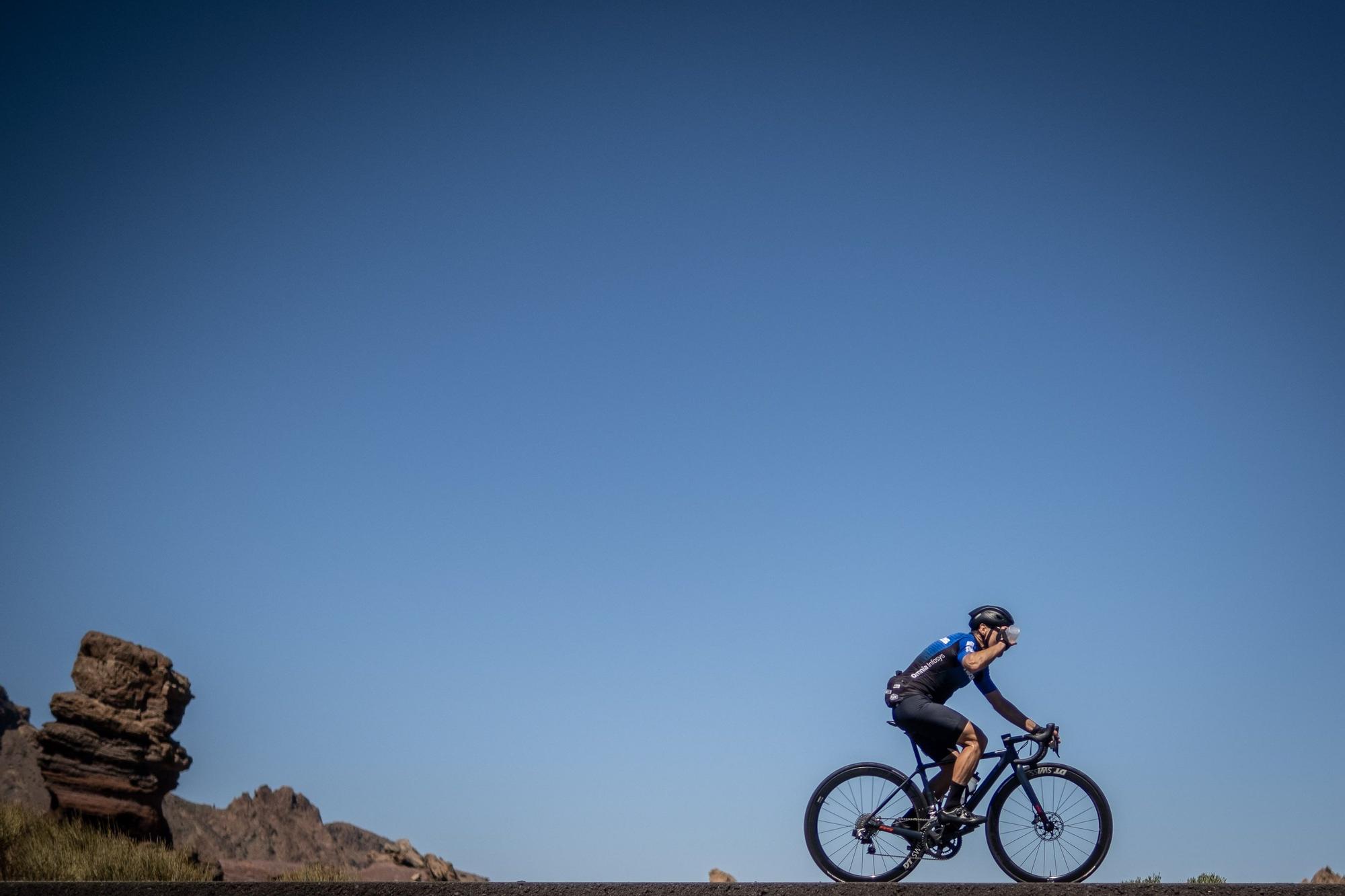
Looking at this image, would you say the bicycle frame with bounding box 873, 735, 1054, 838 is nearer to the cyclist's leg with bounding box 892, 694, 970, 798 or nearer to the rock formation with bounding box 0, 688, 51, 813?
the cyclist's leg with bounding box 892, 694, 970, 798

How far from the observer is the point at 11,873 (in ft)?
48.6

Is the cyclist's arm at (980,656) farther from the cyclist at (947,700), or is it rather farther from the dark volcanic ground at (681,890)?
the dark volcanic ground at (681,890)

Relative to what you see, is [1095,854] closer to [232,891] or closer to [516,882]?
[516,882]

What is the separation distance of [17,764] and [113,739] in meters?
81.1

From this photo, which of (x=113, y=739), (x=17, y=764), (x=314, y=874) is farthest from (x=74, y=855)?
(x=17, y=764)

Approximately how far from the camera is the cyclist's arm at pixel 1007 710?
9352 mm

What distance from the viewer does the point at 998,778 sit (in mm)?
9344

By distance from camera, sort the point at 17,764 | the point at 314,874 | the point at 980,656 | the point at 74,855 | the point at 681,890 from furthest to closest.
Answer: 1. the point at 17,764
2. the point at 74,855
3. the point at 314,874
4. the point at 980,656
5. the point at 681,890

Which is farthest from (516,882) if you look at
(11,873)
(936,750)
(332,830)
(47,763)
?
(332,830)

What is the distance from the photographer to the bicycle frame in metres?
9.20

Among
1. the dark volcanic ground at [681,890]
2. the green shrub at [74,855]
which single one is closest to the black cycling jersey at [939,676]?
the dark volcanic ground at [681,890]

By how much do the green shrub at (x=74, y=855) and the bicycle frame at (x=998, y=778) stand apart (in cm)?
787

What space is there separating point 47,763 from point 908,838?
21048 mm

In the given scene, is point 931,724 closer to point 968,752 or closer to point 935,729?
point 935,729
